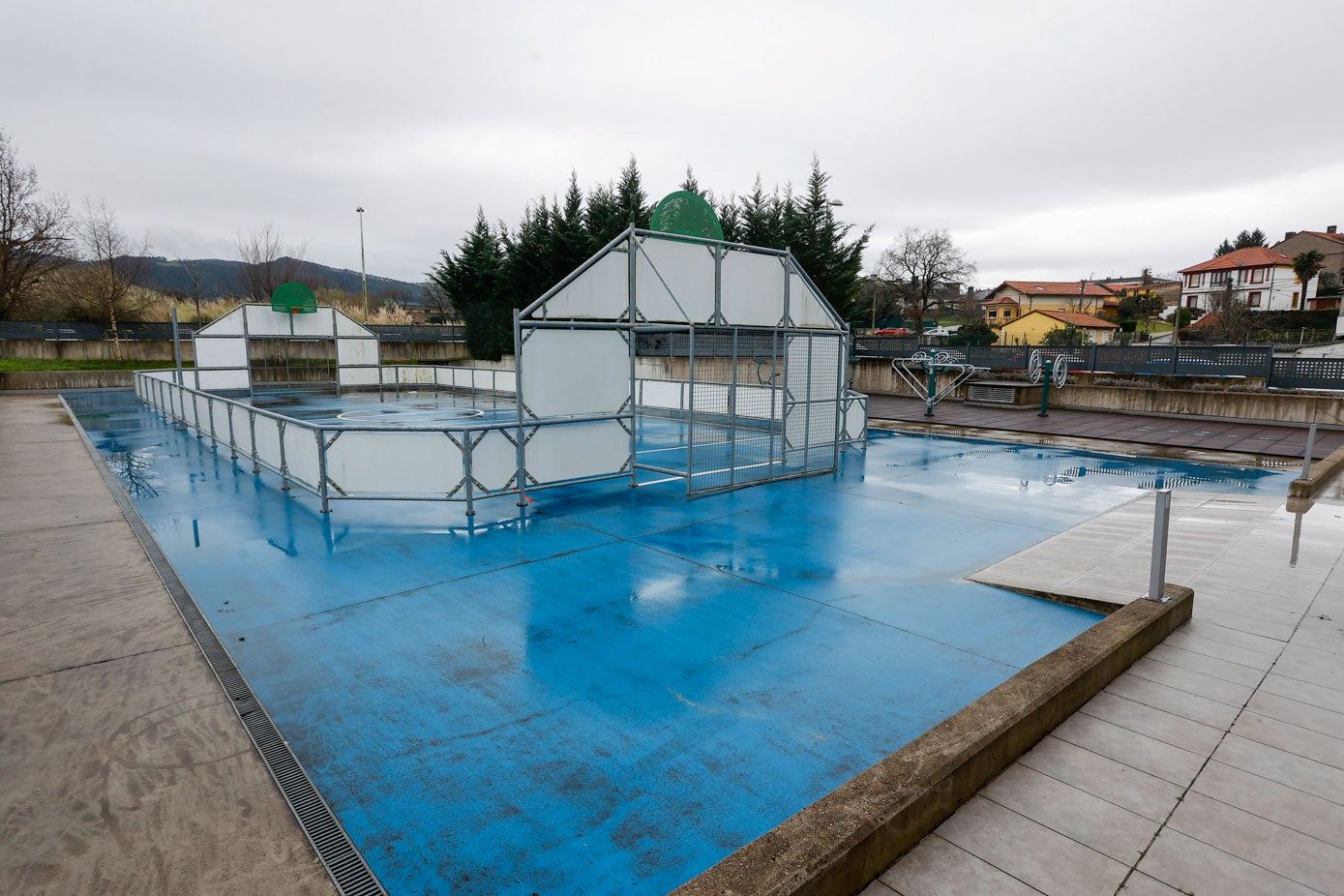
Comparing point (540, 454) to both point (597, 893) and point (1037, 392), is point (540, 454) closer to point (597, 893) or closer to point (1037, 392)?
point (597, 893)

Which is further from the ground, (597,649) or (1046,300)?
(1046,300)

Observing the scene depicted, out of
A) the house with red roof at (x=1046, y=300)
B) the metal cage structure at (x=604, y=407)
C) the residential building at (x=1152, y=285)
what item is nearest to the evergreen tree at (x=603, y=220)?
the metal cage structure at (x=604, y=407)

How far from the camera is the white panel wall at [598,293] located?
10055mm

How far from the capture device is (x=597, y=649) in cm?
571

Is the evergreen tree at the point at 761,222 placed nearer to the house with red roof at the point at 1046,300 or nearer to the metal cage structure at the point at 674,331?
the metal cage structure at the point at 674,331

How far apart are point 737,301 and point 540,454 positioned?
412 centimetres

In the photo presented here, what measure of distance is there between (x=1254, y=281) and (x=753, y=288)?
285ft

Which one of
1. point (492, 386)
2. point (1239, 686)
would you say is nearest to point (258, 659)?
point (1239, 686)

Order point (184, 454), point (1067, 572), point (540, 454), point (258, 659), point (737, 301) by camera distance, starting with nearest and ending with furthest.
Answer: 1. point (258, 659)
2. point (1067, 572)
3. point (540, 454)
4. point (737, 301)
5. point (184, 454)

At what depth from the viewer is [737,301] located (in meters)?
11.5

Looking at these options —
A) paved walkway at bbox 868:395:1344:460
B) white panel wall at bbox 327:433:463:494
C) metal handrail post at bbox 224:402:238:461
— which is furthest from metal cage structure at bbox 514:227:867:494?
paved walkway at bbox 868:395:1344:460

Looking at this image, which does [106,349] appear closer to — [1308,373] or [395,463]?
[395,463]

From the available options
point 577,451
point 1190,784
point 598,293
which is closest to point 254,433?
point 577,451

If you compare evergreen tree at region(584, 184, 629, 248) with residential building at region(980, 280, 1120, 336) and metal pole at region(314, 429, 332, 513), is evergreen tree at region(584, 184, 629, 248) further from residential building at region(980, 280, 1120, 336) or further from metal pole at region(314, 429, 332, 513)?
residential building at region(980, 280, 1120, 336)
